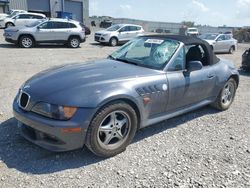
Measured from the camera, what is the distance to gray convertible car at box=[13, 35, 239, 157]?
3.24 metres

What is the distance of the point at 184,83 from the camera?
431 cm

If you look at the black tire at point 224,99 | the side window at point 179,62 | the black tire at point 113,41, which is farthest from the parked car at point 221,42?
the side window at point 179,62

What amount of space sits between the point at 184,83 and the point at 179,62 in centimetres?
36

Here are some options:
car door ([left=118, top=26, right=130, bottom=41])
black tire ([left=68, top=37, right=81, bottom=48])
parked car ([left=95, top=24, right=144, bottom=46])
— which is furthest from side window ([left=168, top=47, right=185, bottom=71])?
car door ([left=118, top=26, right=130, bottom=41])

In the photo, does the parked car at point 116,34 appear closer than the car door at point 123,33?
Yes

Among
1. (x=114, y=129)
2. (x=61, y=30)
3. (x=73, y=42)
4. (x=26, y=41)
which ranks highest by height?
(x=61, y=30)

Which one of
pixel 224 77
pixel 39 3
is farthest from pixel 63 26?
pixel 39 3

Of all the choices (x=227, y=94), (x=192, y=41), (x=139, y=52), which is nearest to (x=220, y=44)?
(x=227, y=94)

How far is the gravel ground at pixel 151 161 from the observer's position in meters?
3.16

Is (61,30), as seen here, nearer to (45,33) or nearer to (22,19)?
(45,33)

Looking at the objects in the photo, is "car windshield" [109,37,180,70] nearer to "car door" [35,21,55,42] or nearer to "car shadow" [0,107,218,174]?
"car shadow" [0,107,218,174]

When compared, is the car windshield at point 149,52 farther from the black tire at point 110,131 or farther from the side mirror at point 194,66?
the black tire at point 110,131

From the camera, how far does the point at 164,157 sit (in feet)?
12.2

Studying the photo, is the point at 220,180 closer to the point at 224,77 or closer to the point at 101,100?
the point at 101,100
